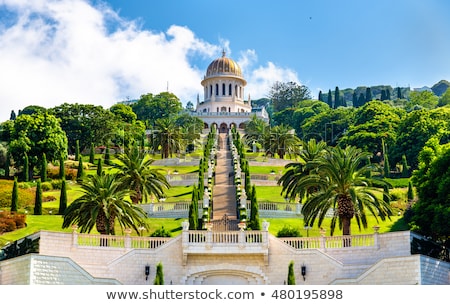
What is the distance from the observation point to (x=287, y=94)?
148m

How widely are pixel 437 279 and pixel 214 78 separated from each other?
103084mm

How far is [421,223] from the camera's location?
3288 centimetres

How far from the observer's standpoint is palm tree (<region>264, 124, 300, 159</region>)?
71.1 m

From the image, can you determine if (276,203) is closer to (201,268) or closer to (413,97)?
(201,268)

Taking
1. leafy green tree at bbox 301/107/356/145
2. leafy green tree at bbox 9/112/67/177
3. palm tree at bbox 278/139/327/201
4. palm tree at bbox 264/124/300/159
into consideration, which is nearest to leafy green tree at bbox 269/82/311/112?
leafy green tree at bbox 301/107/356/145

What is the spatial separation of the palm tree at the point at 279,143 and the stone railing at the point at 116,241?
137 feet

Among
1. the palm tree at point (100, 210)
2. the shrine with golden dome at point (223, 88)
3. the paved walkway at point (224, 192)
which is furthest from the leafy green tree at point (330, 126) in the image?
the palm tree at point (100, 210)

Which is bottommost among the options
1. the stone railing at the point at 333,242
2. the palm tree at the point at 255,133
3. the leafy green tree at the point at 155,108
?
the stone railing at the point at 333,242

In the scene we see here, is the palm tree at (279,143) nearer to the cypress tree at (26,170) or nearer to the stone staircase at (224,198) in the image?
the stone staircase at (224,198)

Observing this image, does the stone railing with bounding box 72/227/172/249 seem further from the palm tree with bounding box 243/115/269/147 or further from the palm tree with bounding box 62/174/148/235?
the palm tree with bounding box 243/115/269/147

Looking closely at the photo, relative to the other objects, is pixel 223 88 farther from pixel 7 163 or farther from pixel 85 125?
pixel 7 163

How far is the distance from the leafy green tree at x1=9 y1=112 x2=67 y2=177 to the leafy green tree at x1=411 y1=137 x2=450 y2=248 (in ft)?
131

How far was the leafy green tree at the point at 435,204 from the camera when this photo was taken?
1222 inches

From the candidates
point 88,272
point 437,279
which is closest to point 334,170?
point 437,279
